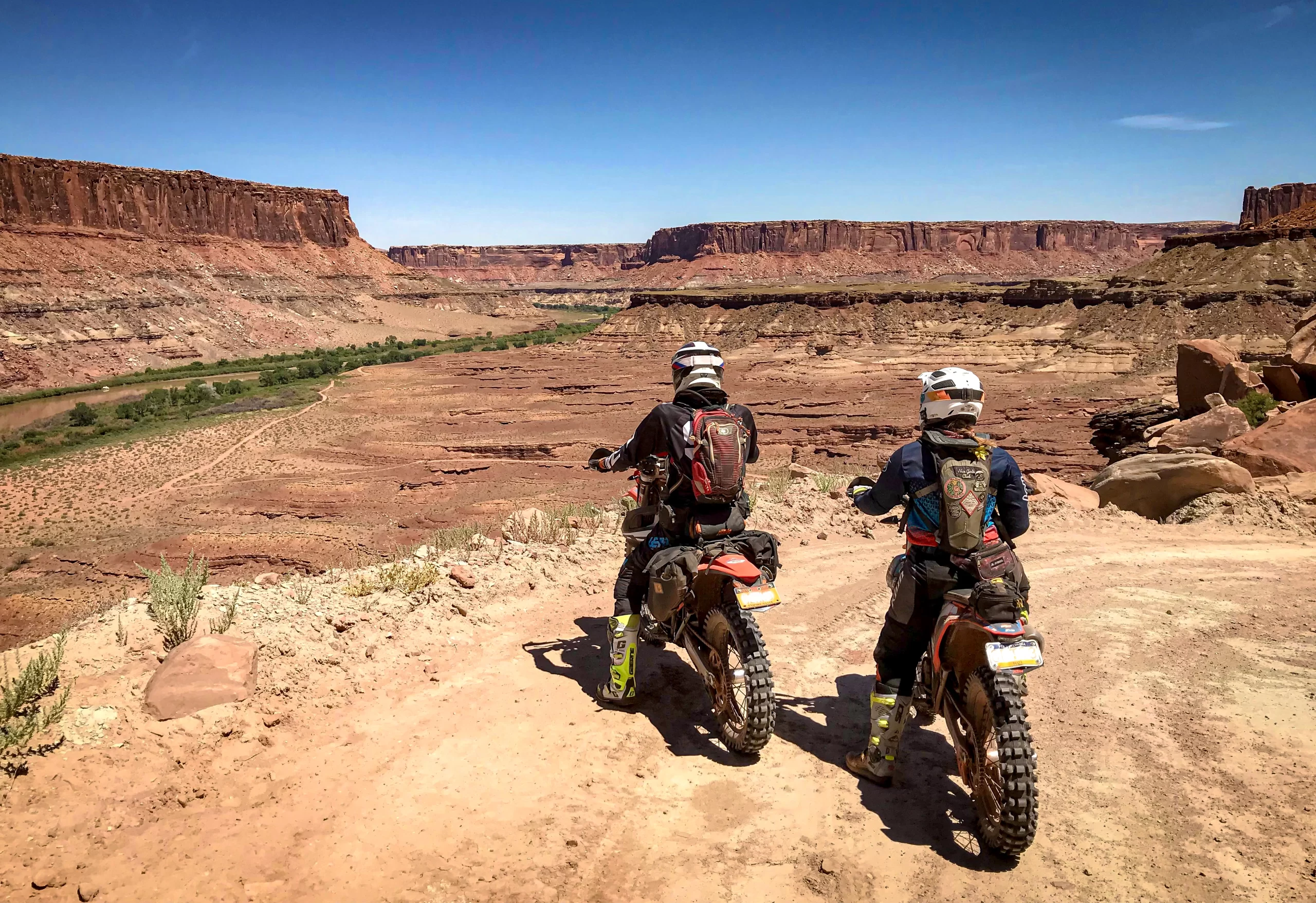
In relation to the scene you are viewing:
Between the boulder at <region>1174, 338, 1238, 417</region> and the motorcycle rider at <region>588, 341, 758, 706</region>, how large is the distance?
76.8 ft

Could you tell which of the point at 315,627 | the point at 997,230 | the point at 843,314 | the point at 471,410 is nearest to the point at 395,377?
the point at 471,410

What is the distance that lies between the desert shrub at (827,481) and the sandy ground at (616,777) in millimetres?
4960

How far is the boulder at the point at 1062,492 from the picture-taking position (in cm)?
1188

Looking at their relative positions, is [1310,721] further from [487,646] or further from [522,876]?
[487,646]

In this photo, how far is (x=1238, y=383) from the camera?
21.2 metres

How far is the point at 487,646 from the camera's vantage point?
21.4 ft

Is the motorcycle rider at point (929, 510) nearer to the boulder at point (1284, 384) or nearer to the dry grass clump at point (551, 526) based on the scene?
the dry grass clump at point (551, 526)

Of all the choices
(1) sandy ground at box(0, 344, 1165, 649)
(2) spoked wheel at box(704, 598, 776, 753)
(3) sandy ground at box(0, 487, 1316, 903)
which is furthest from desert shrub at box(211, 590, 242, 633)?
(1) sandy ground at box(0, 344, 1165, 649)

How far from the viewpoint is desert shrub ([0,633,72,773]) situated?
4.15m

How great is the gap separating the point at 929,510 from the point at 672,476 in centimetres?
169

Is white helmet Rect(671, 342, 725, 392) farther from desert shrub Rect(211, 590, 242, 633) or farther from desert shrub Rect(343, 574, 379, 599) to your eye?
desert shrub Rect(211, 590, 242, 633)

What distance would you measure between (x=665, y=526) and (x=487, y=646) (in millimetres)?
2303

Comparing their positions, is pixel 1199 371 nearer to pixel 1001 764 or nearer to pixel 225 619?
pixel 1001 764

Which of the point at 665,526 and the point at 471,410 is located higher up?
the point at 665,526
